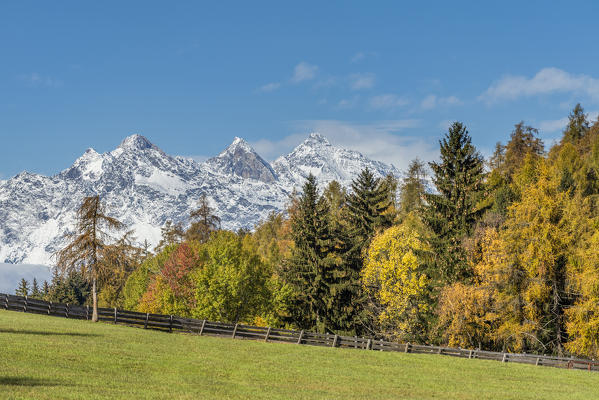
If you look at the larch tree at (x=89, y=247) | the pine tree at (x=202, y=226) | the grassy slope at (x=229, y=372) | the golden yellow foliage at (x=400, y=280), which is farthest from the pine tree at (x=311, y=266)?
the pine tree at (x=202, y=226)

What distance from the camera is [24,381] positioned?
→ 1839 cm

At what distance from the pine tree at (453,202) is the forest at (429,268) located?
0.09 meters

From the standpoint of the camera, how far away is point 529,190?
42094 mm

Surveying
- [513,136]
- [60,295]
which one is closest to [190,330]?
[513,136]

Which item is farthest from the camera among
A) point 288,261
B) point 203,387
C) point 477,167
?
point 288,261

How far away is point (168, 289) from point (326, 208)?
20124 millimetres

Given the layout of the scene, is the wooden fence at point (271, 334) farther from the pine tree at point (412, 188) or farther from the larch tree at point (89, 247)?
the pine tree at point (412, 188)

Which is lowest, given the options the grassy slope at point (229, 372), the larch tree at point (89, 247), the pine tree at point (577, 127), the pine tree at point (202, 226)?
the grassy slope at point (229, 372)

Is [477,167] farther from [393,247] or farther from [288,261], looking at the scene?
[288,261]

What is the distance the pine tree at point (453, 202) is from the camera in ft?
154

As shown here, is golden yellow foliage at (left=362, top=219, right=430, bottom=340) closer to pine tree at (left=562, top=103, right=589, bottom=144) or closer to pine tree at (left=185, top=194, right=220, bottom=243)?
pine tree at (left=185, top=194, right=220, bottom=243)

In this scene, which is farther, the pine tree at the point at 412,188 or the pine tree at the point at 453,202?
the pine tree at the point at 412,188

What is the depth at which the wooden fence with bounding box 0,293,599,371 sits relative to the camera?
125 ft

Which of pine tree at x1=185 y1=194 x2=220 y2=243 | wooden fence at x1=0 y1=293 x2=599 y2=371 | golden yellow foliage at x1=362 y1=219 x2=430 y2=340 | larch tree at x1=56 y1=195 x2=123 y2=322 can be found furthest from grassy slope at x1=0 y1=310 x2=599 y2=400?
pine tree at x1=185 y1=194 x2=220 y2=243
